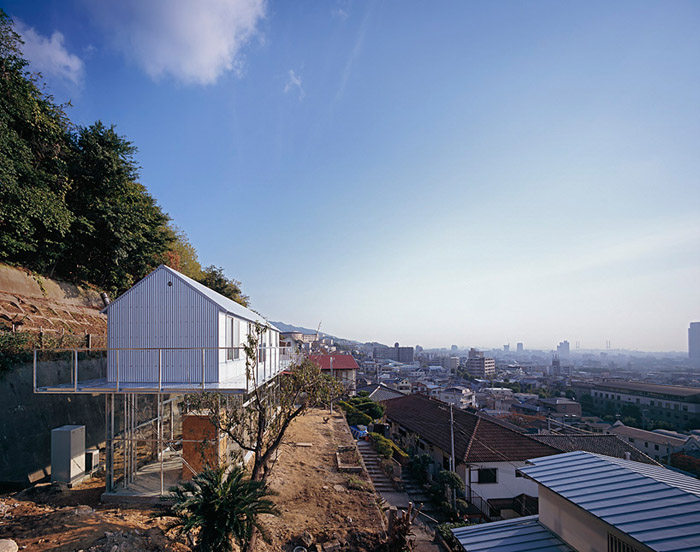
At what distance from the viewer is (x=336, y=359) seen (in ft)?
127

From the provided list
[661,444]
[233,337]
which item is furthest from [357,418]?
[661,444]

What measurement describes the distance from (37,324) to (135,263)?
23.6 ft

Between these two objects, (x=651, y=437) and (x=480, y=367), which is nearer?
(x=651, y=437)

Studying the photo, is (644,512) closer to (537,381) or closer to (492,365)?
(537,381)

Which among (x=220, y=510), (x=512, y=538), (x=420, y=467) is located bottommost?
(x=420, y=467)

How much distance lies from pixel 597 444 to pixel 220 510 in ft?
112

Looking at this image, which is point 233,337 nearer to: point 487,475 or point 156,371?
point 156,371

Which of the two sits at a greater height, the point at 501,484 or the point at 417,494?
the point at 501,484

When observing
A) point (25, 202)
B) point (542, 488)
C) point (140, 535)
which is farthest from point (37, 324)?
point (542, 488)

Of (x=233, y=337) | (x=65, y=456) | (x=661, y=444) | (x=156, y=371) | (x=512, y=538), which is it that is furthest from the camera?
(x=661, y=444)

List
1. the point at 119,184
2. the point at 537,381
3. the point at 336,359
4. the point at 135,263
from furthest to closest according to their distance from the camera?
the point at 537,381, the point at 336,359, the point at 135,263, the point at 119,184

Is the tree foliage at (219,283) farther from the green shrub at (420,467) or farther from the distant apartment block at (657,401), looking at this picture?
the distant apartment block at (657,401)

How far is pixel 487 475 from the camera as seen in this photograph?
1814 centimetres

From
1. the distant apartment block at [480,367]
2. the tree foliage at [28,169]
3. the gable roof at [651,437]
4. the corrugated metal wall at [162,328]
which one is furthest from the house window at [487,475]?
the distant apartment block at [480,367]
